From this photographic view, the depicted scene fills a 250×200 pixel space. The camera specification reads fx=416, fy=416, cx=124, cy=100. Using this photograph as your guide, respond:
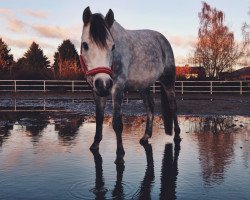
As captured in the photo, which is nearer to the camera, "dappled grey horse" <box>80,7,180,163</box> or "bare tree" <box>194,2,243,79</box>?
"dappled grey horse" <box>80,7,180,163</box>

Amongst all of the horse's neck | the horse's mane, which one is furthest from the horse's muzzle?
the horse's neck

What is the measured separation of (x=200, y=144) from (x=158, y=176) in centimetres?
269

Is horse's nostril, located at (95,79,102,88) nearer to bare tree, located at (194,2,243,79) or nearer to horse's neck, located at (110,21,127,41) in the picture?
horse's neck, located at (110,21,127,41)

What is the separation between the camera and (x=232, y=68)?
48906 millimetres

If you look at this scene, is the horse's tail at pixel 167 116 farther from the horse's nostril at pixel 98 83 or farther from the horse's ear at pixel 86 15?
the horse's nostril at pixel 98 83

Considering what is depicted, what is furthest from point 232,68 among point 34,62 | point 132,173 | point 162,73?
point 132,173

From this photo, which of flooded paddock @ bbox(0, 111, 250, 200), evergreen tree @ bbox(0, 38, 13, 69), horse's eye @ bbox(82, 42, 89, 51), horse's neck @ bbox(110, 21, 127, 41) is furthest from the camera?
evergreen tree @ bbox(0, 38, 13, 69)

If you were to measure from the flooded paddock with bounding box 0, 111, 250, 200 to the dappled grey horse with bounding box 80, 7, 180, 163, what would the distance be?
0.43 metres

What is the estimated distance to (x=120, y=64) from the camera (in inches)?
242

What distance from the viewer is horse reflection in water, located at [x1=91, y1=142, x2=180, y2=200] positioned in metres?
3.99

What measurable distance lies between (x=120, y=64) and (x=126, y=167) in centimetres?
161

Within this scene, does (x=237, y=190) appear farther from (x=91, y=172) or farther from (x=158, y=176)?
(x=91, y=172)

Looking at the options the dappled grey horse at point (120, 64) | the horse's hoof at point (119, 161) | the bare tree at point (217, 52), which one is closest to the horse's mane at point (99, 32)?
the dappled grey horse at point (120, 64)

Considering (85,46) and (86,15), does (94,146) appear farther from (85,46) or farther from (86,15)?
(86,15)
